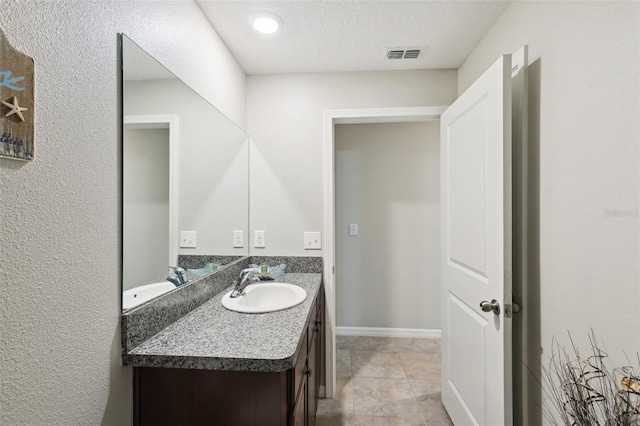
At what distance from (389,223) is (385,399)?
1.57m

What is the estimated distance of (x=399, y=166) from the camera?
3.03 meters

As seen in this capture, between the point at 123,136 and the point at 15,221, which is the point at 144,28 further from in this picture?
the point at 15,221

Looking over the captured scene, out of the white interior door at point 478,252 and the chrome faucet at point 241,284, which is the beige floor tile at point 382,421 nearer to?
the white interior door at point 478,252

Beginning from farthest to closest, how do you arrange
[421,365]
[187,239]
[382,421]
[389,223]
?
[389,223]
[421,365]
[382,421]
[187,239]

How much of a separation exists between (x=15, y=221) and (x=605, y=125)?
63.5 inches

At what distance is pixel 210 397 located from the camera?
993mm

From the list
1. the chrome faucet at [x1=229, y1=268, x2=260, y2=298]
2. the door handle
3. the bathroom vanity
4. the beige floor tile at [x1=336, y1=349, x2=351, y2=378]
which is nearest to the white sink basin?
the chrome faucet at [x1=229, y1=268, x2=260, y2=298]

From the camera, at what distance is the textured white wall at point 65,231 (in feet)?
2.07

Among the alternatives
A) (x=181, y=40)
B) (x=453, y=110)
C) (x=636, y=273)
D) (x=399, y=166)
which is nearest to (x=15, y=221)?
(x=181, y=40)

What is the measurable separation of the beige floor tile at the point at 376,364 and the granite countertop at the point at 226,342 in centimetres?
141

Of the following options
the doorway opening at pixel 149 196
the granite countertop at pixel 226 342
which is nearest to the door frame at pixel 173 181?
the doorway opening at pixel 149 196

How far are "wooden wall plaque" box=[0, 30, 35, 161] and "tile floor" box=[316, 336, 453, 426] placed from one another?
1992mm

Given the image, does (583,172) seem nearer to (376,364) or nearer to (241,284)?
(241,284)

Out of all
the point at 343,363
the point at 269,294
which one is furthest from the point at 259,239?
the point at 343,363
